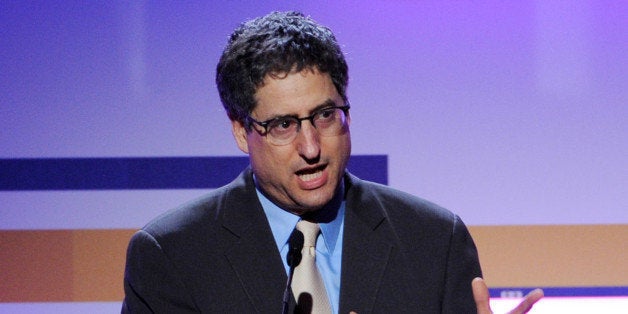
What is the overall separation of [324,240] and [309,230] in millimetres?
55

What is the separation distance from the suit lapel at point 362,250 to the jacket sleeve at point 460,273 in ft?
0.50

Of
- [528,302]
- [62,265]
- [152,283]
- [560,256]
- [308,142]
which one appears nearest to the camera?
[528,302]

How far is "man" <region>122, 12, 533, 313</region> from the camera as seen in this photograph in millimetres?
1946

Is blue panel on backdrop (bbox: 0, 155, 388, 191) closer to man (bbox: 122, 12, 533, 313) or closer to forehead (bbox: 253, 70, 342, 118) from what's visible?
man (bbox: 122, 12, 533, 313)

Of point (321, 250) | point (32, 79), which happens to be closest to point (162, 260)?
point (321, 250)

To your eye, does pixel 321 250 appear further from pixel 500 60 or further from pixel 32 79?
pixel 32 79

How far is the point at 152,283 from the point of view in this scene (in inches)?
79.6

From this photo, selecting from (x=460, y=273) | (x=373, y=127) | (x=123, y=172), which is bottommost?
(x=460, y=273)

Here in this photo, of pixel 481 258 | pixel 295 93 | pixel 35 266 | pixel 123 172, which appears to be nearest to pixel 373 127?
pixel 481 258

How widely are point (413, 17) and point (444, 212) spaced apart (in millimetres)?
1008

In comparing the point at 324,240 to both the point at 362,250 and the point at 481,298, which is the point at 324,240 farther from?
the point at 481,298

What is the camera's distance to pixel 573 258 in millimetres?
2961

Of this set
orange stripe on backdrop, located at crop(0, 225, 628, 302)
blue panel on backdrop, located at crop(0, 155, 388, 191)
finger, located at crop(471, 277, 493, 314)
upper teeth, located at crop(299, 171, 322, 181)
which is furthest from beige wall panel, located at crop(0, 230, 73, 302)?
finger, located at crop(471, 277, 493, 314)

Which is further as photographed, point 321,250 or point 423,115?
point 423,115
